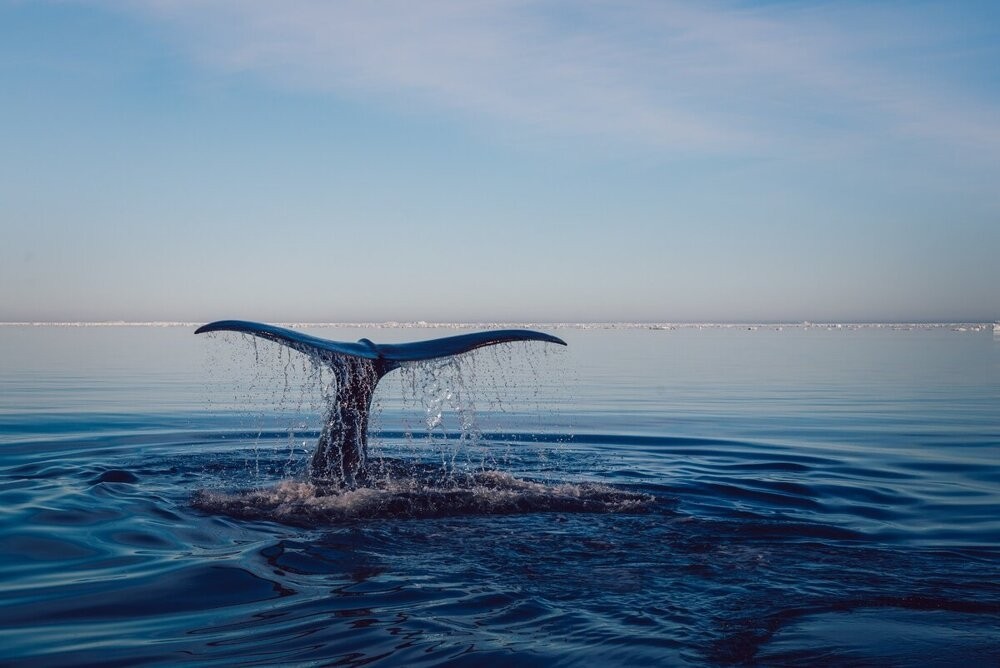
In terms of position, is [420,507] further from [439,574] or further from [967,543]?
[967,543]

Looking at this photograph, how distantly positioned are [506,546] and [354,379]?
9.25ft

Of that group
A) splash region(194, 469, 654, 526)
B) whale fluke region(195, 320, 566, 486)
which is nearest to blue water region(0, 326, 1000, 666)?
splash region(194, 469, 654, 526)

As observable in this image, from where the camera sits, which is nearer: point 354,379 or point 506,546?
point 506,546

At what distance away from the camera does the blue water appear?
4773 millimetres

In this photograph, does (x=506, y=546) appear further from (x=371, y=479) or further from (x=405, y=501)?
(x=371, y=479)

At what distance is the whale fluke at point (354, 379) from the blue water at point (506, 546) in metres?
0.24

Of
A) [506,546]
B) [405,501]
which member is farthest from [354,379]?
[506,546]

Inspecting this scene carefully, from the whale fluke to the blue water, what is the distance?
24 cm

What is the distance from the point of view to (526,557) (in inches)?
257

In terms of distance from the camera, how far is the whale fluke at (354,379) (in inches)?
333

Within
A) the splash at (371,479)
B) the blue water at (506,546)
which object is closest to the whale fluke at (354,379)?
the splash at (371,479)

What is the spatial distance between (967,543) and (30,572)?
669 cm

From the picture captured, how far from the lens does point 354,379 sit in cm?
902

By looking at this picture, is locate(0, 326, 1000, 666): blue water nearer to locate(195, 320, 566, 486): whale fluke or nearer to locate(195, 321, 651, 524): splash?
locate(195, 321, 651, 524): splash
